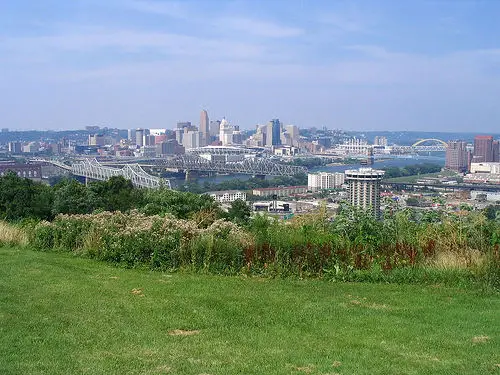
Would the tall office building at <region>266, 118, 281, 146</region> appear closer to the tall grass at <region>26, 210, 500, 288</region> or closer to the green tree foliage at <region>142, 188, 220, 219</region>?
the green tree foliage at <region>142, 188, 220, 219</region>

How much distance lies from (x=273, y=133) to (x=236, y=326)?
399 ft

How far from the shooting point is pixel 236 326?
15.9 ft

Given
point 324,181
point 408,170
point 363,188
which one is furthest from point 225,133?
point 363,188

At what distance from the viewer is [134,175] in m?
49.2

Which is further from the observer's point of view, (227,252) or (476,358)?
(227,252)

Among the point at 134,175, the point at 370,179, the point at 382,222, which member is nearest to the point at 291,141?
the point at 134,175

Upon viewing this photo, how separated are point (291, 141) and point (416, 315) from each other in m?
117

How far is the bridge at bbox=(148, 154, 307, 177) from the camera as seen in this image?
2523 inches

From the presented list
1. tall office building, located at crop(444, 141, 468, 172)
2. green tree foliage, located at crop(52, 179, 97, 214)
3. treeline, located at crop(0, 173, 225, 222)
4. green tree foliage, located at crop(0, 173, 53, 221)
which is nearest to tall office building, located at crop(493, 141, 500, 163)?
tall office building, located at crop(444, 141, 468, 172)

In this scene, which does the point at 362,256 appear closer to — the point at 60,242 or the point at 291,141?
the point at 60,242

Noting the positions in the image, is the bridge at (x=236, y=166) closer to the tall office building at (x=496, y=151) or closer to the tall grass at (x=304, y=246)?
the tall office building at (x=496, y=151)

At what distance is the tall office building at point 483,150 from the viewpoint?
201 feet

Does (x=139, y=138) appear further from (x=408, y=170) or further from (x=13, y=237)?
(x=13, y=237)

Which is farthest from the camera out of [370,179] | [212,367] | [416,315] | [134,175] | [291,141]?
[291,141]
